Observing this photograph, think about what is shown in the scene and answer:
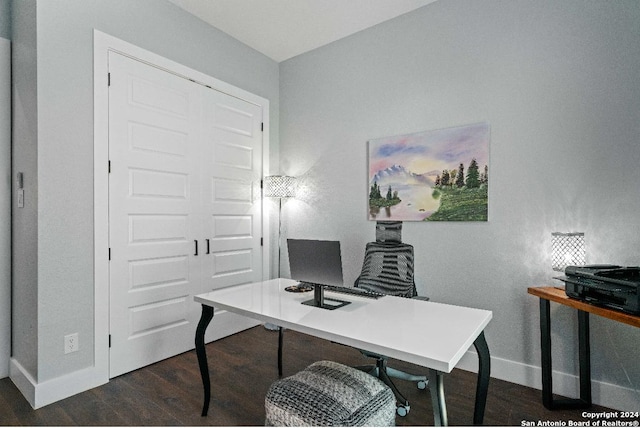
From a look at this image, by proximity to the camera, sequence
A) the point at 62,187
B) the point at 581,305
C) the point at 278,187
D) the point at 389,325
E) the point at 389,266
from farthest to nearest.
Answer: the point at 278,187, the point at 389,266, the point at 62,187, the point at 581,305, the point at 389,325

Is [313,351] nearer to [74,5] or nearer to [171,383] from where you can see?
[171,383]

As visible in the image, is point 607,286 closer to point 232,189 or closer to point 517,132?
point 517,132

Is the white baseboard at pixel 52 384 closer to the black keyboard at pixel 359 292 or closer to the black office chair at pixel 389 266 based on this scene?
the black keyboard at pixel 359 292

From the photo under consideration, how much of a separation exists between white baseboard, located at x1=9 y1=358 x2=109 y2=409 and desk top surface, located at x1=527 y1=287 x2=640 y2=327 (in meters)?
3.10

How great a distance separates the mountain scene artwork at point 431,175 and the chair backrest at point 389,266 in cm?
43

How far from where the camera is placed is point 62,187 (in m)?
2.29

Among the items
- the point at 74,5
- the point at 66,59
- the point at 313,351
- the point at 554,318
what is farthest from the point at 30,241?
the point at 554,318

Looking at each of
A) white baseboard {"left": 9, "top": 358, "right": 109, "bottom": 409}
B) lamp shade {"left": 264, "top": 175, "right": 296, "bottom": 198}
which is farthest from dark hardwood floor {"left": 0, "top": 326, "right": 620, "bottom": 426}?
lamp shade {"left": 264, "top": 175, "right": 296, "bottom": 198}

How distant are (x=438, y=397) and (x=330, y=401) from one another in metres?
0.45

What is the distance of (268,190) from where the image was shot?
3.67 metres

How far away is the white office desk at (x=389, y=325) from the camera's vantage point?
50.8 inches

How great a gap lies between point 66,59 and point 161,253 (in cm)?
156

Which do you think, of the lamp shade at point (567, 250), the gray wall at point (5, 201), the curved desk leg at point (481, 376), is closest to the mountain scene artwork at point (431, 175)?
the lamp shade at point (567, 250)

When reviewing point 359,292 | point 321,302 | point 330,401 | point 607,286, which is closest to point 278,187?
point 359,292
